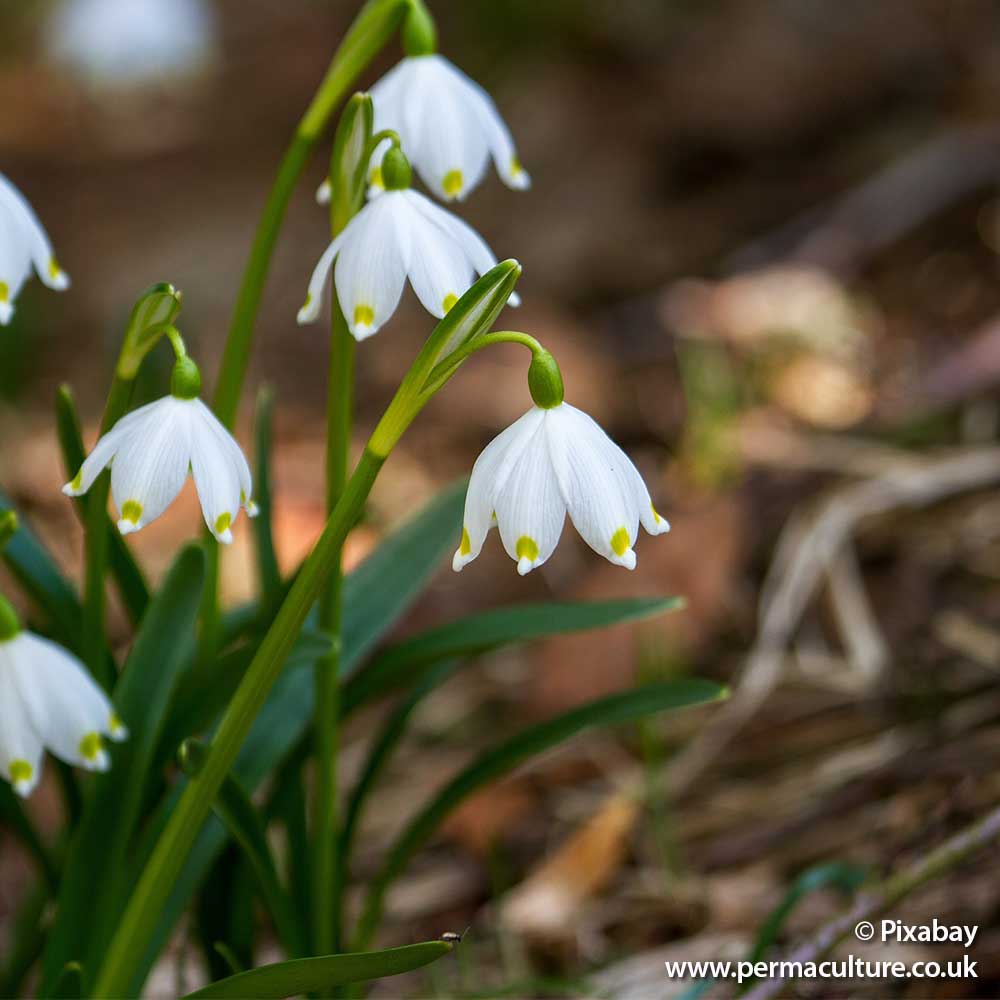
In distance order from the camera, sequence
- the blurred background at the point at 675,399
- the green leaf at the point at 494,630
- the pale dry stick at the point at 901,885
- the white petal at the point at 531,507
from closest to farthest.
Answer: the white petal at the point at 531,507, the pale dry stick at the point at 901,885, the green leaf at the point at 494,630, the blurred background at the point at 675,399

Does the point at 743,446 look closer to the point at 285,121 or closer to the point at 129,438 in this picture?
the point at 129,438

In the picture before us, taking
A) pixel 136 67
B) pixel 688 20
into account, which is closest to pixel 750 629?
pixel 688 20

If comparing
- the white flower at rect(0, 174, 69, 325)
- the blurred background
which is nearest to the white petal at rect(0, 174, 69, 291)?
the white flower at rect(0, 174, 69, 325)

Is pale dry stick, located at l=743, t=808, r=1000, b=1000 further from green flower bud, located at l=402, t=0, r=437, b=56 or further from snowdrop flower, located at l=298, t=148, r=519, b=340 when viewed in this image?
green flower bud, located at l=402, t=0, r=437, b=56

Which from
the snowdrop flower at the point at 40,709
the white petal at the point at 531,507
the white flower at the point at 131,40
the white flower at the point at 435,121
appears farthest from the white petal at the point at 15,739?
the white flower at the point at 131,40

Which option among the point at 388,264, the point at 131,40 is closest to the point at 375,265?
the point at 388,264

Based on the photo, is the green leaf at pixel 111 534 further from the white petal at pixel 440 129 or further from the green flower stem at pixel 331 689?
the white petal at pixel 440 129
